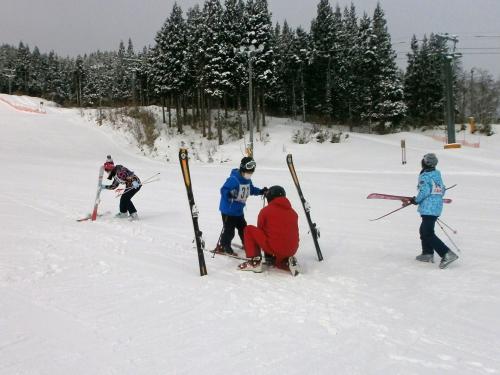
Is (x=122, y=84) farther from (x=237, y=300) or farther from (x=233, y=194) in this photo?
(x=237, y=300)

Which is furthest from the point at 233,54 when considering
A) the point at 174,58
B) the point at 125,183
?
the point at 125,183

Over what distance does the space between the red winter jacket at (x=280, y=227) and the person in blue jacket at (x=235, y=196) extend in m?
0.92

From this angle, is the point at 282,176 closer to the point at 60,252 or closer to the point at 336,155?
the point at 336,155

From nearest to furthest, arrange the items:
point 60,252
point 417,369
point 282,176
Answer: point 417,369
point 60,252
point 282,176

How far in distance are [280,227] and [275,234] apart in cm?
12

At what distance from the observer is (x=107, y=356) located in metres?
3.39

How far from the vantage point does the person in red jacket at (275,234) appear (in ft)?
18.9

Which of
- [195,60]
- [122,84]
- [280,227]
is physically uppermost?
[122,84]

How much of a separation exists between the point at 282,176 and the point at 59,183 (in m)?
9.76

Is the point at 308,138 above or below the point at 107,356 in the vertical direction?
above

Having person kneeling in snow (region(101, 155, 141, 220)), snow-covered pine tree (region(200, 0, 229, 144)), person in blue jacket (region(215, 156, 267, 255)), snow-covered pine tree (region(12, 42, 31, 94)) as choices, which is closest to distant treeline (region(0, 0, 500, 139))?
snow-covered pine tree (region(200, 0, 229, 144))

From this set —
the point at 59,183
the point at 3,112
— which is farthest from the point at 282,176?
the point at 3,112

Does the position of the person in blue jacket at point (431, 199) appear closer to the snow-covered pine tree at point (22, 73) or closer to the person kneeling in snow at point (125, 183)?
the person kneeling in snow at point (125, 183)

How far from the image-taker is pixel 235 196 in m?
6.71
